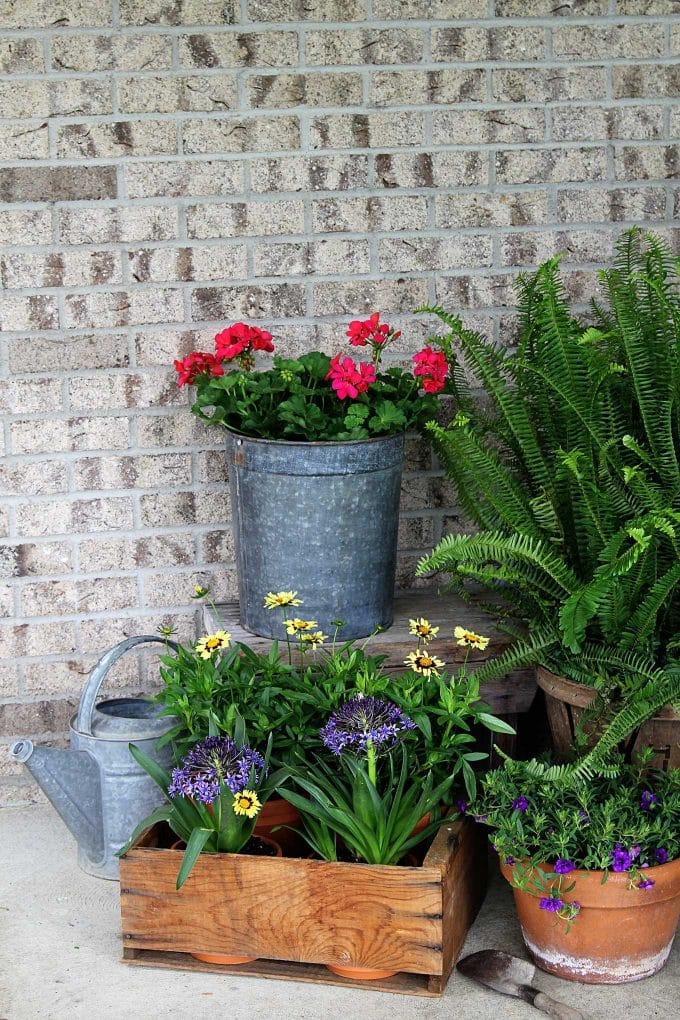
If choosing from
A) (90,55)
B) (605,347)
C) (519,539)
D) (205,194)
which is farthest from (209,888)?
(90,55)

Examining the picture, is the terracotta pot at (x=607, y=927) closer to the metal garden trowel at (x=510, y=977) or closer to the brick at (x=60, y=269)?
the metal garden trowel at (x=510, y=977)

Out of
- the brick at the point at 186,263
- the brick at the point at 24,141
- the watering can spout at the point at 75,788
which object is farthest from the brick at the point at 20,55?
the watering can spout at the point at 75,788

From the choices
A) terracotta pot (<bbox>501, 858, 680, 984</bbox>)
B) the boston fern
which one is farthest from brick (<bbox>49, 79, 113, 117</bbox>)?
terracotta pot (<bbox>501, 858, 680, 984</bbox>)

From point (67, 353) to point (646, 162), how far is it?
1534 millimetres

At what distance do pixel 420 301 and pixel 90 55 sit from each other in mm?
989

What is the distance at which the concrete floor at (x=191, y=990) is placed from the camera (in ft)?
7.23

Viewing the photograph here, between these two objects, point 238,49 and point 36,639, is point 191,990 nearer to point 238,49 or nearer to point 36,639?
point 36,639

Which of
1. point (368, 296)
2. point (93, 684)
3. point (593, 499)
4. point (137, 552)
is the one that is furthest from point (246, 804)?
point (368, 296)

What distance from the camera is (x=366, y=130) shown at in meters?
2.94

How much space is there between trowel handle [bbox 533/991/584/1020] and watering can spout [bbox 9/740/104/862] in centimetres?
106

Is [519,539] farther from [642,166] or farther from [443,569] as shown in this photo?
[642,166]

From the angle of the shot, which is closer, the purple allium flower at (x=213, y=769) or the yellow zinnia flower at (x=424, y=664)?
the purple allium flower at (x=213, y=769)

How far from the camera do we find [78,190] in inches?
114

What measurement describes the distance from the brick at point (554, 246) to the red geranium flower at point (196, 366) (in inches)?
31.9
